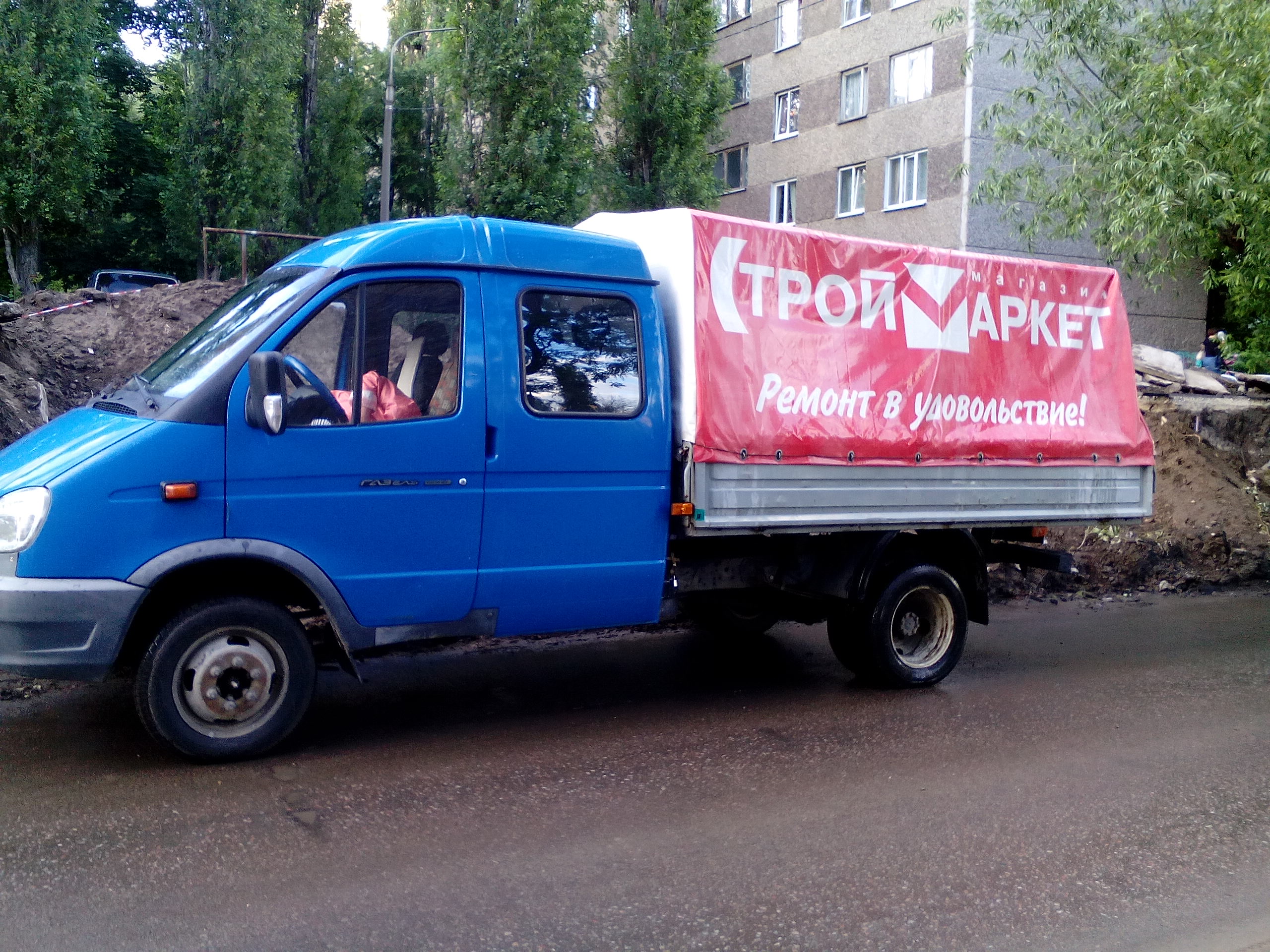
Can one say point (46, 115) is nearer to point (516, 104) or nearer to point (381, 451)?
point (516, 104)

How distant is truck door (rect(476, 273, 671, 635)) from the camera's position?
544cm

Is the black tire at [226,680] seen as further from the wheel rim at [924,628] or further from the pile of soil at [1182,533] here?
the pile of soil at [1182,533]

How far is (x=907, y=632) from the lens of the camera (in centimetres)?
710

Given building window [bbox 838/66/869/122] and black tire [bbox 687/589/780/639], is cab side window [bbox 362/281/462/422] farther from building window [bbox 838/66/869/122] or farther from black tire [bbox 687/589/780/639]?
building window [bbox 838/66/869/122]

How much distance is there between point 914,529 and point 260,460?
3742 millimetres

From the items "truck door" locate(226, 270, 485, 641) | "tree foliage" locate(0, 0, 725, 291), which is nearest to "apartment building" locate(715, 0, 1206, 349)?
"tree foliage" locate(0, 0, 725, 291)

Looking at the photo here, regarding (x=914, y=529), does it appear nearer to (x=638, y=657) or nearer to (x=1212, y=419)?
(x=638, y=657)

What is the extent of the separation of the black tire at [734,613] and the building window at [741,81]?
25811mm

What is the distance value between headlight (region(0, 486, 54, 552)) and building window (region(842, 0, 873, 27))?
87.1 feet

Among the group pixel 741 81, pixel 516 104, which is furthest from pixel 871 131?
pixel 516 104

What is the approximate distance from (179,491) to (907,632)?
4.43 m

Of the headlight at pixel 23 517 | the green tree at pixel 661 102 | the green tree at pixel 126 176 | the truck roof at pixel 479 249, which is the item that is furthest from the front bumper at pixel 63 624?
the green tree at pixel 126 176

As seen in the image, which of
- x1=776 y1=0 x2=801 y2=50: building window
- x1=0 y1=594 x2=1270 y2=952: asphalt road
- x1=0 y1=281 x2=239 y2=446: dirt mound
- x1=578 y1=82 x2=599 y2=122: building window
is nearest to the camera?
x1=0 y1=594 x2=1270 y2=952: asphalt road

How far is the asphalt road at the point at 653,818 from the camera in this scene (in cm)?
375
